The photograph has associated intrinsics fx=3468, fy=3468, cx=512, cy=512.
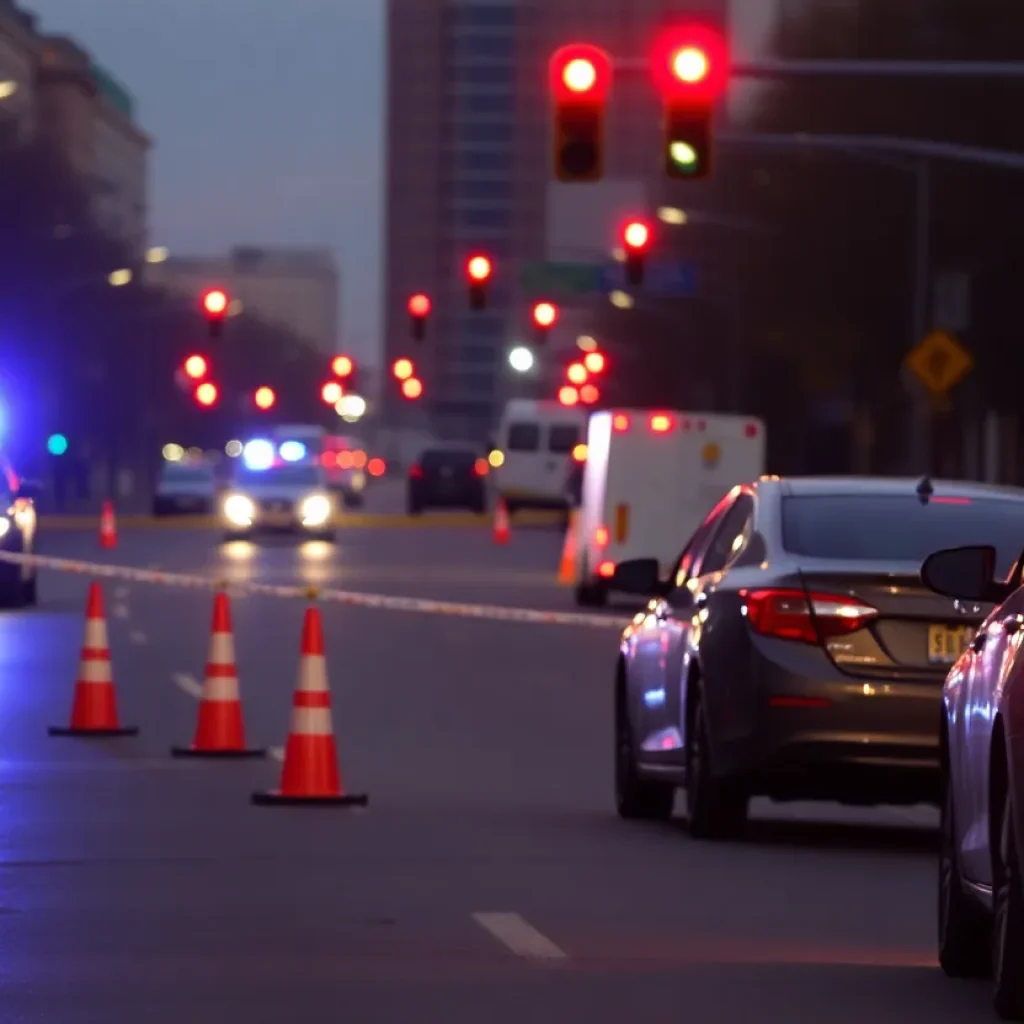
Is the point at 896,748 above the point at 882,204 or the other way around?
the other way around

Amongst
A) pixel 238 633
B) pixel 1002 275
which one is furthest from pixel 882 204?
pixel 238 633

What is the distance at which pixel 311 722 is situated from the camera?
14898 mm

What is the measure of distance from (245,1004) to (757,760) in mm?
4400

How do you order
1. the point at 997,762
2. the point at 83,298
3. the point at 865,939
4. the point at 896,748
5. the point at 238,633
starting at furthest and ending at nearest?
1. the point at 83,298
2. the point at 238,633
3. the point at 896,748
4. the point at 865,939
5. the point at 997,762

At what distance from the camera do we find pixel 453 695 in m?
23.5

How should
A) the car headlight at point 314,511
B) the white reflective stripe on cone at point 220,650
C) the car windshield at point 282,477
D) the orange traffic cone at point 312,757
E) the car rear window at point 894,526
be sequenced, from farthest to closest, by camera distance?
the car windshield at point 282,477, the car headlight at point 314,511, the white reflective stripe on cone at point 220,650, the orange traffic cone at point 312,757, the car rear window at point 894,526

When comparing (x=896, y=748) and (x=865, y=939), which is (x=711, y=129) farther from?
(x=865, y=939)

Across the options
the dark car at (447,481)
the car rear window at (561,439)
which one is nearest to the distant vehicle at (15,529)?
the car rear window at (561,439)

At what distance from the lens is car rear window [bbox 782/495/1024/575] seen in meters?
13.3

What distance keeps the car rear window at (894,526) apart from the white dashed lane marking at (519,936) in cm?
273

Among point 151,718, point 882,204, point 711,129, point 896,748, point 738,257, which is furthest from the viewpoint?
point 738,257

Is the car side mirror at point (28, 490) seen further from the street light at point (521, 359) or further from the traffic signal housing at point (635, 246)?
the street light at point (521, 359)

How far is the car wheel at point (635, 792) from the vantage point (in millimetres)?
14812

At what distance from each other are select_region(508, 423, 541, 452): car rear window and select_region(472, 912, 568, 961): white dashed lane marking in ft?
218
